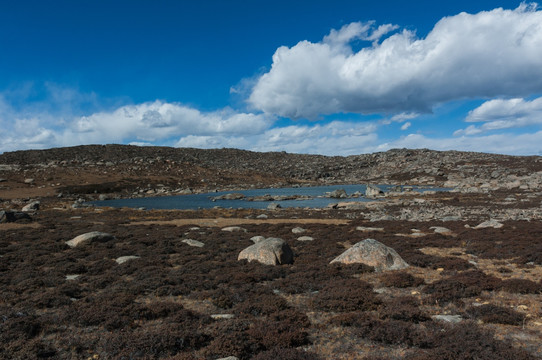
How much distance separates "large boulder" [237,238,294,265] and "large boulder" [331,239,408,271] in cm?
277

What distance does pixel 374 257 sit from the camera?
1582 centimetres

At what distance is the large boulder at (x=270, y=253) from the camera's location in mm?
16578

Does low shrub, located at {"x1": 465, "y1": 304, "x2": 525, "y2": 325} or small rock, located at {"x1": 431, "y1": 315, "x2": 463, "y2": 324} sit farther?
small rock, located at {"x1": 431, "y1": 315, "x2": 463, "y2": 324}

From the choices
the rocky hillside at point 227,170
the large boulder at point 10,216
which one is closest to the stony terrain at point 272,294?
the large boulder at point 10,216

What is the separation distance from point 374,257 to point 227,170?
12106cm

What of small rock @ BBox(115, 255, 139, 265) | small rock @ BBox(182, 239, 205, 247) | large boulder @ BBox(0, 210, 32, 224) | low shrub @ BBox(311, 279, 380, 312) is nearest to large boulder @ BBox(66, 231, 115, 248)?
small rock @ BBox(115, 255, 139, 265)

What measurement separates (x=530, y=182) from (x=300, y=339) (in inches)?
3499

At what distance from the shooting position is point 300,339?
794 cm

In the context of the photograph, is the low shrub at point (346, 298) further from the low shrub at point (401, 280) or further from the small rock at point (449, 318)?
the small rock at point (449, 318)

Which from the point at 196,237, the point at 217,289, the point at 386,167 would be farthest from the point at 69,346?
the point at 386,167

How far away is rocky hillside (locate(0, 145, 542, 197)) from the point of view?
278ft

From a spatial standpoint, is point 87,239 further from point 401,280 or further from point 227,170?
point 227,170

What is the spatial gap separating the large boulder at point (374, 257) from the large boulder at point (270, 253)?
9.10 feet

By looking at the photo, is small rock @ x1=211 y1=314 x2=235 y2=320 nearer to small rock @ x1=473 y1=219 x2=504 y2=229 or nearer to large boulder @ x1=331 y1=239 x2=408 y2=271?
large boulder @ x1=331 y1=239 x2=408 y2=271
